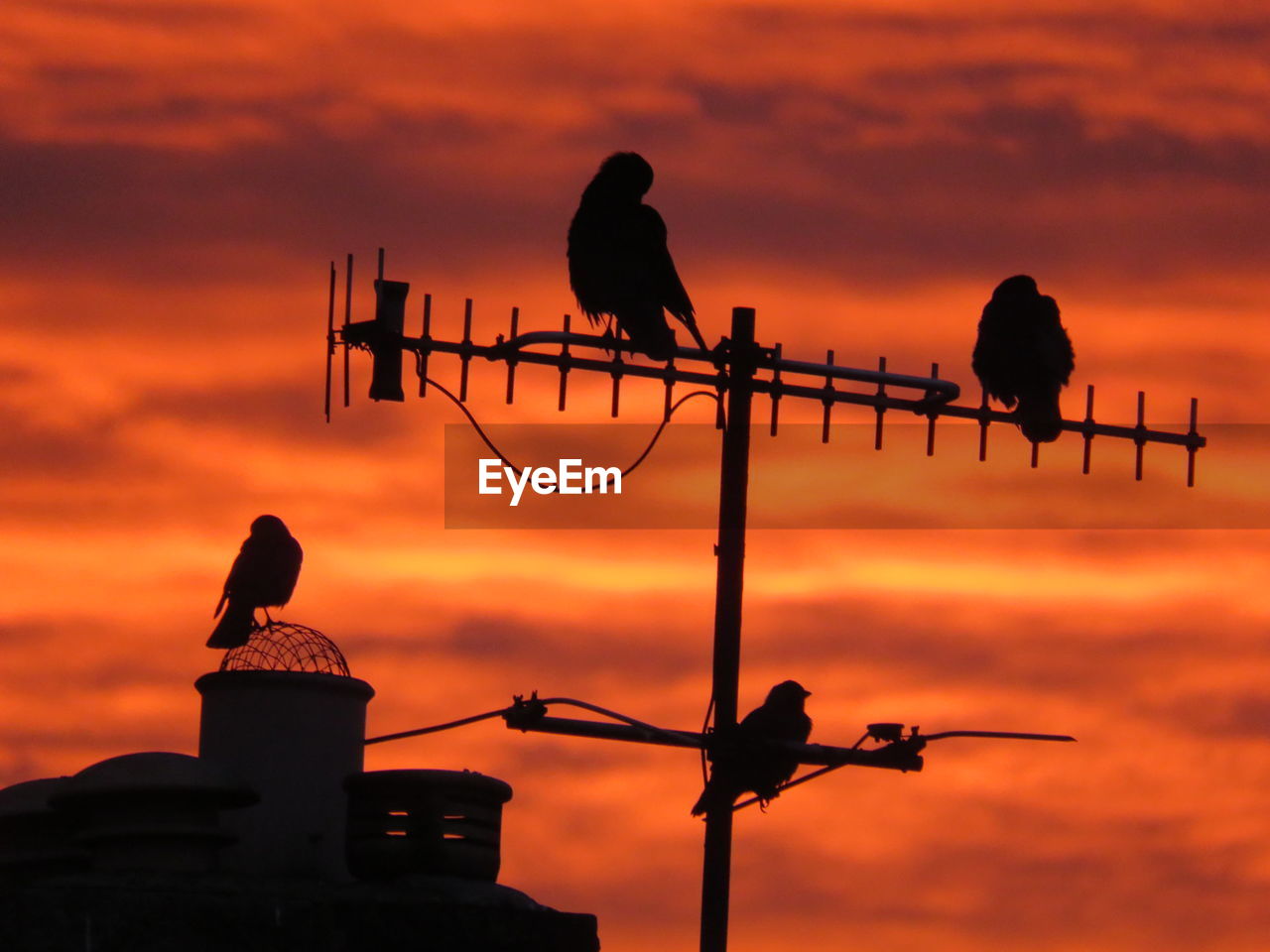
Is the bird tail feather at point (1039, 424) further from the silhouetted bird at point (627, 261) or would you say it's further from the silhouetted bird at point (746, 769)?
the silhouetted bird at point (746, 769)

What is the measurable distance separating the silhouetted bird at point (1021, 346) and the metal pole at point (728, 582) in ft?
16.4

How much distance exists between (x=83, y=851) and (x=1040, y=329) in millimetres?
8430

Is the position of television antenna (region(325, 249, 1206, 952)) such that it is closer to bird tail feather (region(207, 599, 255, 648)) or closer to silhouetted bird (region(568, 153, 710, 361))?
silhouetted bird (region(568, 153, 710, 361))

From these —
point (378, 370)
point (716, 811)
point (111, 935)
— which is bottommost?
point (111, 935)

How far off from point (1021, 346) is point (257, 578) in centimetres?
596

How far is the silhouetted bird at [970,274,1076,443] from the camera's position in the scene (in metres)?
15.2

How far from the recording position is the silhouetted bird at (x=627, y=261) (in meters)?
10.6

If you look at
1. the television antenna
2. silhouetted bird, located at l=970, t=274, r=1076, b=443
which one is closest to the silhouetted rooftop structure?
the television antenna

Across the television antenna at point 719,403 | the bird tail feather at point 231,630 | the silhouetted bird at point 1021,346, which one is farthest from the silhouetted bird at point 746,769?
the bird tail feather at point 231,630

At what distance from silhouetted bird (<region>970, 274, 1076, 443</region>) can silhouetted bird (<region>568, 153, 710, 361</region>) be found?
3387 mm

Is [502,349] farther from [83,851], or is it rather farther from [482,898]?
[83,851]

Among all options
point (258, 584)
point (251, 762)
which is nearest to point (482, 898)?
point (251, 762)

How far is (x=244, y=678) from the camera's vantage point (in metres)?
10.8

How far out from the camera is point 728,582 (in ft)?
30.9
